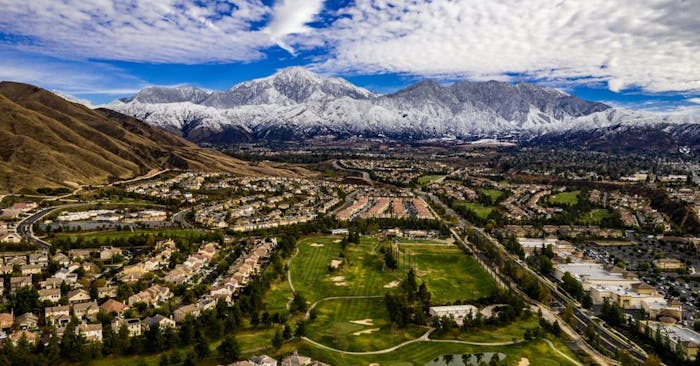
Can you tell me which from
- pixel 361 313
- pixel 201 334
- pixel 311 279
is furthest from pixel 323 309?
pixel 201 334

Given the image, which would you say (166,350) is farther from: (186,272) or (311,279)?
(311,279)

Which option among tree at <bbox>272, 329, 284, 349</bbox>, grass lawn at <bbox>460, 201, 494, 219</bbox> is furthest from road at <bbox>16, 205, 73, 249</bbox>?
grass lawn at <bbox>460, 201, 494, 219</bbox>

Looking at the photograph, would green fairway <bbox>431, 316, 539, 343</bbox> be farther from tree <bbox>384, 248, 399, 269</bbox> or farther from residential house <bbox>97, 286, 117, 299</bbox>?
residential house <bbox>97, 286, 117, 299</bbox>

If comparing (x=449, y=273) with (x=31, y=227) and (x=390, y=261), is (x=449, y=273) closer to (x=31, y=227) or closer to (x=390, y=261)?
(x=390, y=261)

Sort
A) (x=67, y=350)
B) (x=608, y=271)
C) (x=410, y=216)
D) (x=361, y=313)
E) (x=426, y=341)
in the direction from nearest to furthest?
(x=67, y=350) < (x=426, y=341) < (x=361, y=313) < (x=608, y=271) < (x=410, y=216)

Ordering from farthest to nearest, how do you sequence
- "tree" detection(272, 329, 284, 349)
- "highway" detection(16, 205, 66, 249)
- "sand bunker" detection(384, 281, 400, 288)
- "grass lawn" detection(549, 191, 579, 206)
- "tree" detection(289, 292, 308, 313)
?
"grass lawn" detection(549, 191, 579, 206) → "highway" detection(16, 205, 66, 249) → "sand bunker" detection(384, 281, 400, 288) → "tree" detection(289, 292, 308, 313) → "tree" detection(272, 329, 284, 349)

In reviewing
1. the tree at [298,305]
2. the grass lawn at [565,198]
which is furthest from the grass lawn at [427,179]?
the tree at [298,305]
